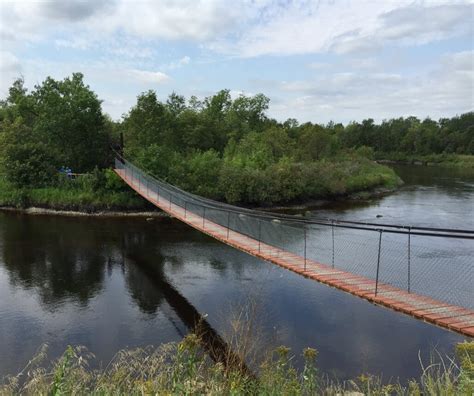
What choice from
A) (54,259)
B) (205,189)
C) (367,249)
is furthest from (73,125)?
(367,249)

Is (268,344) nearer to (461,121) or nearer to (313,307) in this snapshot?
(313,307)

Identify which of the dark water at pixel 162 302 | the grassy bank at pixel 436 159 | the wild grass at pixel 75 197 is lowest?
the dark water at pixel 162 302

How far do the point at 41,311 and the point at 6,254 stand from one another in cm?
563

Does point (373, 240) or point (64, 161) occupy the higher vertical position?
point (64, 161)

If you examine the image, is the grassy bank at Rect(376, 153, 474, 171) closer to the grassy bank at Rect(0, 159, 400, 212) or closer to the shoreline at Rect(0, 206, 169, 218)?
the grassy bank at Rect(0, 159, 400, 212)

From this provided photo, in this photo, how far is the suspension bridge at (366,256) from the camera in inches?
229

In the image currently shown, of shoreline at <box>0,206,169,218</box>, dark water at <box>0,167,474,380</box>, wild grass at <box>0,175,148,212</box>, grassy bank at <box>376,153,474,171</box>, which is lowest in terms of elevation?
dark water at <box>0,167,474,380</box>

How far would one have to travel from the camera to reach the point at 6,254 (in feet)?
47.7

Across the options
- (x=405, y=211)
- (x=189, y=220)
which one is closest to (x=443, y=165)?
(x=405, y=211)

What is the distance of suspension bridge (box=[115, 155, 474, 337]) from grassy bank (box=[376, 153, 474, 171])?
45.6 metres

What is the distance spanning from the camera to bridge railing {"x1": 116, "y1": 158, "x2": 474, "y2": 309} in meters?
9.02

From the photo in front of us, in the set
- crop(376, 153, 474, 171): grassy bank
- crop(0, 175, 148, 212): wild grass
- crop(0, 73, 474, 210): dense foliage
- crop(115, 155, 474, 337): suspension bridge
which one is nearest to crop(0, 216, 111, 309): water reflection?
crop(0, 175, 148, 212): wild grass

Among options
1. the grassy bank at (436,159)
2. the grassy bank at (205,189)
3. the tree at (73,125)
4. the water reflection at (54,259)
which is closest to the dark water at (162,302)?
the water reflection at (54,259)

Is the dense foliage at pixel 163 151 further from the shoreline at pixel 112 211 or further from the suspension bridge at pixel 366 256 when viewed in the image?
the suspension bridge at pixel 366 256
